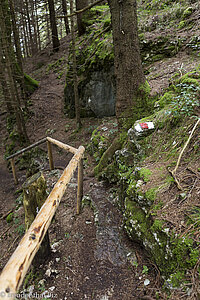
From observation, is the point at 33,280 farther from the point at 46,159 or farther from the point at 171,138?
the point at 46,159

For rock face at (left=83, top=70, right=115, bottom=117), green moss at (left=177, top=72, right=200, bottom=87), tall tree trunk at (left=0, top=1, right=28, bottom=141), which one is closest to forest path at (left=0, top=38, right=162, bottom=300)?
green moss at (left=177, top=72, right=200, bottom=87)

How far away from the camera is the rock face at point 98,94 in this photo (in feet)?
24.6

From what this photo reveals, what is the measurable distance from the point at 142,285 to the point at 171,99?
3.34 metres

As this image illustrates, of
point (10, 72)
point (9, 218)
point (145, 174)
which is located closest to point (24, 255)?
point (145, 174)

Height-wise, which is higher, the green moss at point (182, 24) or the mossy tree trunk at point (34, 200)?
the green moss at point (182, 24)

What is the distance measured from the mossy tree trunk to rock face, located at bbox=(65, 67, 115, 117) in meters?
5.15

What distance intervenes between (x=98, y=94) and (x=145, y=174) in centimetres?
560

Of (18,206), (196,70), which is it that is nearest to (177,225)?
(196,70)

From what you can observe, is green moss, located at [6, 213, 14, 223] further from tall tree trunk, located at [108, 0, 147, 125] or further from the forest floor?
tall tree trunk, located at [108, 0, 147, 125]

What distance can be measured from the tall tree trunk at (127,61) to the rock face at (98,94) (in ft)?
8.29

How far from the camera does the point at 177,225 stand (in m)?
2.19

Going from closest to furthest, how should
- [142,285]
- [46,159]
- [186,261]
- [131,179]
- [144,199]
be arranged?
[186,261] < [142,285] < [144,199] < [131,179] < [46,159]

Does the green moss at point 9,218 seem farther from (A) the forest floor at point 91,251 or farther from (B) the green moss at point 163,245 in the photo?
(B) the green moss at point 163,245

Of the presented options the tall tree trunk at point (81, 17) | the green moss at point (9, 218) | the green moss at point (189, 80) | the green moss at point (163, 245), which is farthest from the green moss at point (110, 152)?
the tall tree trunk at point (81, 17)
